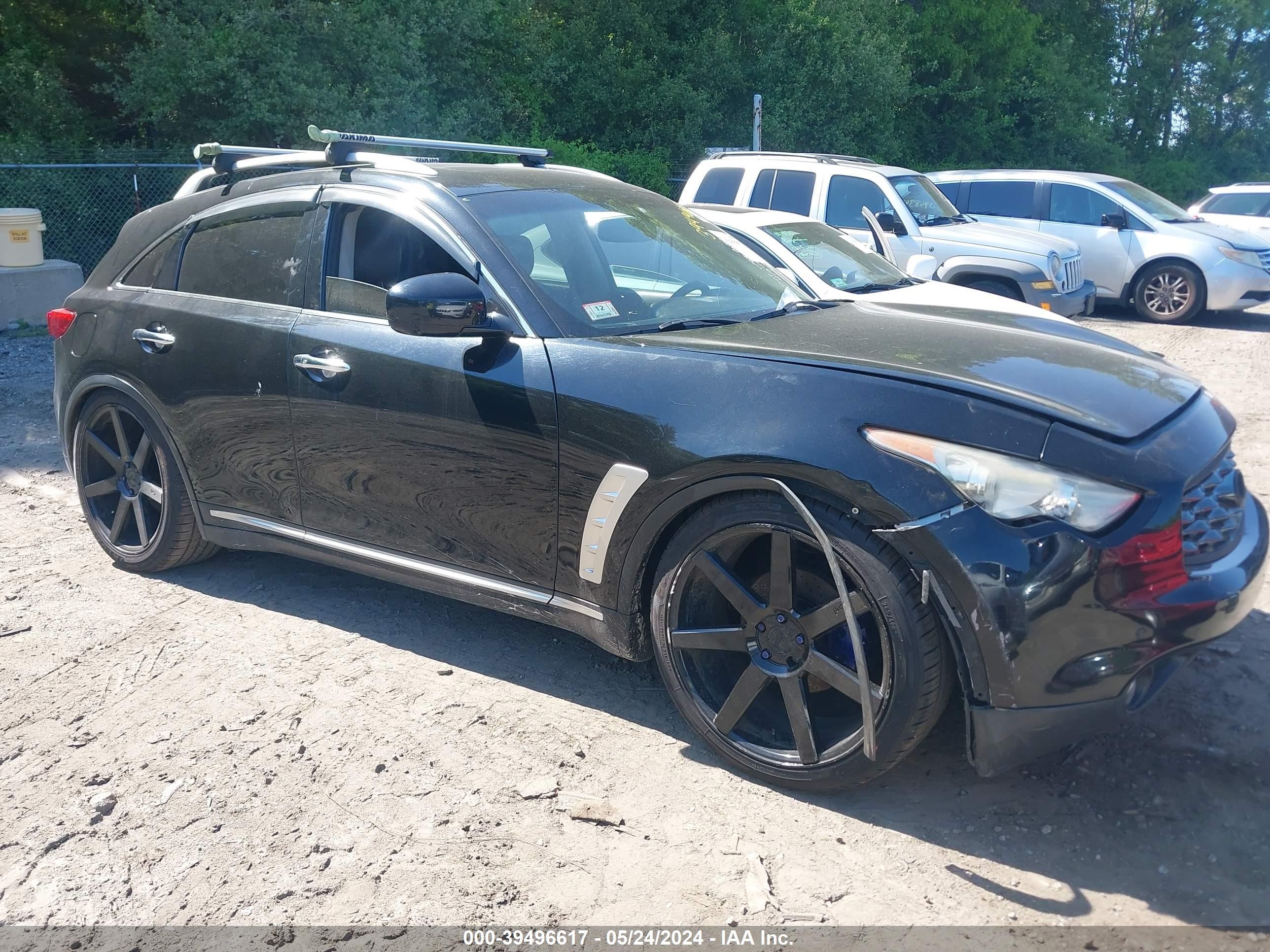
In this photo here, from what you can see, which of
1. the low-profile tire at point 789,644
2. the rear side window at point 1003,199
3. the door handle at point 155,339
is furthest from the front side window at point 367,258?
the rear side window at point 1003,199

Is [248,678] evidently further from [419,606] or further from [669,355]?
[669,355]

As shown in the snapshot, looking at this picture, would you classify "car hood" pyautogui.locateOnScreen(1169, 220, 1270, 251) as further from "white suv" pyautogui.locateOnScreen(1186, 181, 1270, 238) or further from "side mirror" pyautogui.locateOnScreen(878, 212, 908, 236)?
"side mirror" pyautogui.locateOnScreen(878, 212, 908, 236)

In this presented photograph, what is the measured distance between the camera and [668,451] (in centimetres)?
323

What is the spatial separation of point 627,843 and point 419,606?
6.20 ft

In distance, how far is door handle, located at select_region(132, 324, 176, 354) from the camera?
452 centimetres

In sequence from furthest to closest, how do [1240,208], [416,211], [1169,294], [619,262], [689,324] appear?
[1240,208] < [1169,294] < [619,262] < [416,211] < [689,324]

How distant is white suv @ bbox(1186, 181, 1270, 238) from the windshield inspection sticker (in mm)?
15773

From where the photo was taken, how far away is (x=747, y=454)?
306 cm

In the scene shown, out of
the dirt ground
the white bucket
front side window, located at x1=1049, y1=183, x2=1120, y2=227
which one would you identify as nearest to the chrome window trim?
the dirt ground

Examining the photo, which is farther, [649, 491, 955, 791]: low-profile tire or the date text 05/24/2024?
[649, 491, 955, 791]: low-profile tire

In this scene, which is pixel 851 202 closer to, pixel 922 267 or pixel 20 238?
pixel 922 267

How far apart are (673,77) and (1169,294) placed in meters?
11.2

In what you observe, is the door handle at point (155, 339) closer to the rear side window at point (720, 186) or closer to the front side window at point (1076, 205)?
the rear side window at point (720, 186)

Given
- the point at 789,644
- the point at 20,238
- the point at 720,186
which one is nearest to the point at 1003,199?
the point at 720,186
